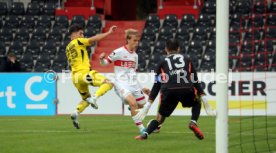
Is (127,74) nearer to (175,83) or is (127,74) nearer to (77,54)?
(77,54)

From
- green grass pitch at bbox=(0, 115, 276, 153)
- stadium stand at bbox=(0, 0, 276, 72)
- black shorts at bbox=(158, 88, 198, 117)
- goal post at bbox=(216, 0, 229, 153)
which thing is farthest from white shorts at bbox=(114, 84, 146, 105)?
stadium stand at bbox=(0, 0, 276, 72)

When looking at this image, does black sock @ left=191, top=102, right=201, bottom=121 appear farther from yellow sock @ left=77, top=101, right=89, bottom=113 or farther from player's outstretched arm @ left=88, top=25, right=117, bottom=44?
yellow sock @ left=77, top=101, right=89, bottom=113

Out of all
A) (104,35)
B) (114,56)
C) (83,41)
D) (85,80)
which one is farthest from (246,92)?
(104,35)

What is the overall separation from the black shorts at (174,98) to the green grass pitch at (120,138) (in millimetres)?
554

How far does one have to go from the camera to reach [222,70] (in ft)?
29.1

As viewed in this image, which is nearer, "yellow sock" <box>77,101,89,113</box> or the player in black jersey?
the player in black jersey

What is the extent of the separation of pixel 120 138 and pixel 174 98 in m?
1.38

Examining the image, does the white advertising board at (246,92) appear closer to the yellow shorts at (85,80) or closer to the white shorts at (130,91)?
the yellow shorts at (85,80)

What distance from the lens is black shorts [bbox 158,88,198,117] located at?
1240 centimetres

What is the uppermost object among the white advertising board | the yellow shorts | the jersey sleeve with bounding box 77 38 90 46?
the jersey sleeve with bounding box 77 38 90 46

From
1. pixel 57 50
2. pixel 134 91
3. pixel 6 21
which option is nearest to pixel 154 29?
pixel 57 50

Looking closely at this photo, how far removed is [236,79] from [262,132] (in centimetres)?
672

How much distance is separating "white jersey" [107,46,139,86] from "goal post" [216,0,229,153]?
565 cm

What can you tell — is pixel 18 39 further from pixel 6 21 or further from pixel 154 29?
pixel 154 29
